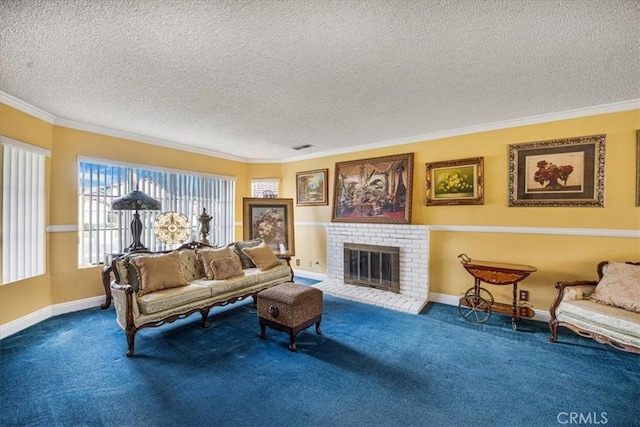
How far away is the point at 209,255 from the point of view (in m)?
3.69

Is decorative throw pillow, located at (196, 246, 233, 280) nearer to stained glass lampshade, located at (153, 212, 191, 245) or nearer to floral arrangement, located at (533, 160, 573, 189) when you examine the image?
stained glass lampshade, located at (153, 212, 191, 245)

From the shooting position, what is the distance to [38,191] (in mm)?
3326

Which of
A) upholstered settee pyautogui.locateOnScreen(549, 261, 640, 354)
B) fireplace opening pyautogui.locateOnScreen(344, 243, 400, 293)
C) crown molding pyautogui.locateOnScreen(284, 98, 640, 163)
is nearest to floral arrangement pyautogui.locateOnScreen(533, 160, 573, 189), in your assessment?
crown molding pyautogui.locateOnScreen(284, 98, 640, 163)

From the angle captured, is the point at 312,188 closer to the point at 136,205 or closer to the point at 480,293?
the point at 136,205

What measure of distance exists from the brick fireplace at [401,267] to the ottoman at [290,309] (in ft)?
4.65

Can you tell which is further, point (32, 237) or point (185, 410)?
point (32, 237)

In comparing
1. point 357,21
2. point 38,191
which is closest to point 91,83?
point 38,191

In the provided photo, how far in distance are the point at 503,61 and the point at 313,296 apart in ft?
9.11

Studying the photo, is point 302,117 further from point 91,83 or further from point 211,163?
point 211,163

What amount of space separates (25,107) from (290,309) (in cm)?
384

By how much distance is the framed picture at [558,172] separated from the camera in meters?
3.12

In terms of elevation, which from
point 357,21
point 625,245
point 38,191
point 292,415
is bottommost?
point 292,415

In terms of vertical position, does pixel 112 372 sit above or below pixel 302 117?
below

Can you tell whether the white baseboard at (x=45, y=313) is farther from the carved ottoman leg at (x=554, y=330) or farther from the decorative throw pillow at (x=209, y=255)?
the carved ottoman leg at (x=554, y=330)
